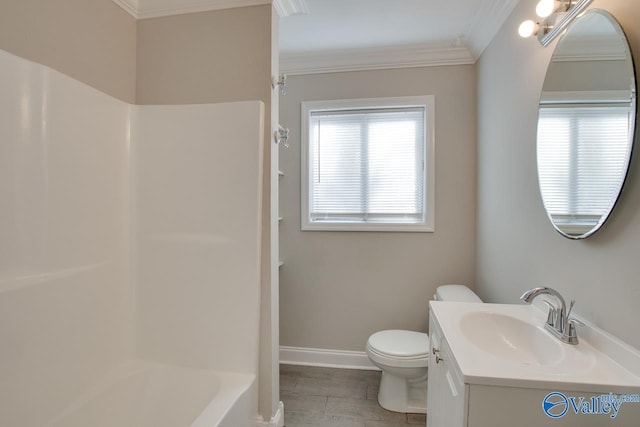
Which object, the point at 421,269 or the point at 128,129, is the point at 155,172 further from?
the point at 421,269

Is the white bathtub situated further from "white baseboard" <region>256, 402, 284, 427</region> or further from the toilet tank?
the toilet tank

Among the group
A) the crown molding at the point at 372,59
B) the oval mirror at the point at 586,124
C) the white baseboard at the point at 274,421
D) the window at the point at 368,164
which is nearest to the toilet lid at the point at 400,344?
the white baseboard at the point at 274,421

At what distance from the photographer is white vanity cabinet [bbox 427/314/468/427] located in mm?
936

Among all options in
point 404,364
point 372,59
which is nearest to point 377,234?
point 404,364

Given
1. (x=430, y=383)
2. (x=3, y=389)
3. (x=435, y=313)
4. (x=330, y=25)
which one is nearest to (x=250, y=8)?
(x=330, y=25)

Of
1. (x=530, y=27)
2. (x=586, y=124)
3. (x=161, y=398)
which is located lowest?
(x=161, y=398)

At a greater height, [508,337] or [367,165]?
[367,165]

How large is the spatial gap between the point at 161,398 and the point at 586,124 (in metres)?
2.25

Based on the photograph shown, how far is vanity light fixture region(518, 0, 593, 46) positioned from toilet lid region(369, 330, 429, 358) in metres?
1.76

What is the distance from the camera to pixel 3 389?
3.69 ft

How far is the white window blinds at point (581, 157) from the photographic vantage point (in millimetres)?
992

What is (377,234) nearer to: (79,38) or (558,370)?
(558,370)

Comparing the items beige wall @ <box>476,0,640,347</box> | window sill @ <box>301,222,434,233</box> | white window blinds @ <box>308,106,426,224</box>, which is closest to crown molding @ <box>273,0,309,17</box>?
white window blinds @ <box>308,106,426,224</box>

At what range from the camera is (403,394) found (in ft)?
6.66
